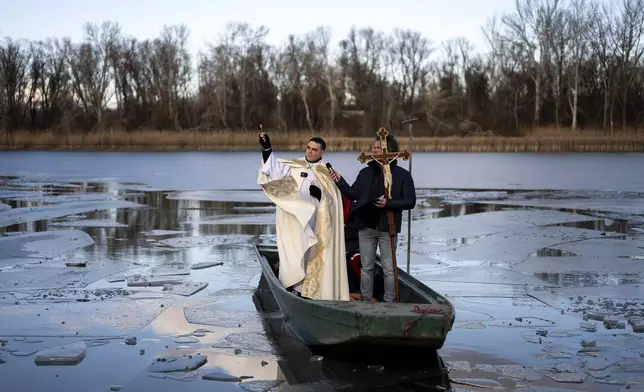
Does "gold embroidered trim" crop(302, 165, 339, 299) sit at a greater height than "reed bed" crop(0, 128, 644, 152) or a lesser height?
lesser

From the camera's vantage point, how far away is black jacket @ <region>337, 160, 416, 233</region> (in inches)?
329

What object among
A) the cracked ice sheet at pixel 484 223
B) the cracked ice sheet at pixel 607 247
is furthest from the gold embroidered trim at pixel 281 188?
the cracked ice sheet at pixel 484 223

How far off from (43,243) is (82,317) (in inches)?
234

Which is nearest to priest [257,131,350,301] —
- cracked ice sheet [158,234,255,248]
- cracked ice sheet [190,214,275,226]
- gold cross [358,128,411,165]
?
gold cross [358,128,411,165]

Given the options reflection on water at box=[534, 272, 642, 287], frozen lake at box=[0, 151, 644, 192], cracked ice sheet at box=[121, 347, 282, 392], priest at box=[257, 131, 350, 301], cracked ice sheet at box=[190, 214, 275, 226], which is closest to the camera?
cracked ice sheet at box=[121, 347, 282, 392]

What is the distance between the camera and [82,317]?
31.0 feet

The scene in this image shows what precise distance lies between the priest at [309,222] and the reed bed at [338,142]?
42.5 m

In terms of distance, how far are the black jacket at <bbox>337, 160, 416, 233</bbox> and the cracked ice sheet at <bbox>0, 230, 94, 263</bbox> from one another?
679cm

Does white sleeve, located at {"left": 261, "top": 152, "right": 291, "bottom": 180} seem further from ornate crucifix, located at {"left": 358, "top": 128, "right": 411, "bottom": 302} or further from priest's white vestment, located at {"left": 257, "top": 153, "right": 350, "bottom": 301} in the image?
ornate crucifix, located at {"left": 358, "top": 128, "right": 411, "bottom": 302}

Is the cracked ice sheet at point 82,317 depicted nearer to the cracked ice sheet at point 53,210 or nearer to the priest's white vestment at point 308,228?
the priest's white vestment at point 308,228

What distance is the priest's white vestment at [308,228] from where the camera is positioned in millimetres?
8523

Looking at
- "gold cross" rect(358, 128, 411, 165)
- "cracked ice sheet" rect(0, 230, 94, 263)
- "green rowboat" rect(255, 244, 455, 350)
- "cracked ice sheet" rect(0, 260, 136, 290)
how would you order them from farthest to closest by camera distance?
"cracked ice sheet" rect(0, 230, 94, 263) < "cracked ice sheet" rect(0, 260, 136, 290) < "gold cross" rect(358, 128, 411, 165) < "green rowboat" rect(255, 244, 455, 350)

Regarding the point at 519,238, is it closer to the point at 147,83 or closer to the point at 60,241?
the point at 60,241

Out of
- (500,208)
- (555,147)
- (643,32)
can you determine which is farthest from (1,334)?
(643,32)
